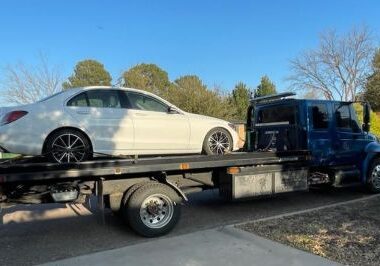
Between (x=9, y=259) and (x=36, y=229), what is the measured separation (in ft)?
5.44

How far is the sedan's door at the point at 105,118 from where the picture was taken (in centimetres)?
709

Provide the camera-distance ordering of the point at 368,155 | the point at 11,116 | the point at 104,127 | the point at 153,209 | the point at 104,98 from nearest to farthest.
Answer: the point at 11,116, the point at 153,209, the point at 104,127, the point at 104,98, the point at 368,155

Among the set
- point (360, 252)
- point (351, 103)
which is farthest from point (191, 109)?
point (360, 252)

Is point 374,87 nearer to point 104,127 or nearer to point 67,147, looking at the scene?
point 104,127

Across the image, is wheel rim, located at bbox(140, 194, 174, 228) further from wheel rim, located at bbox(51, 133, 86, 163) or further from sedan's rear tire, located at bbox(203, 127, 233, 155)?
sedan's rear tire, located at bbox(203, 127, 233, 155)

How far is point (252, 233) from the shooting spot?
6621mm

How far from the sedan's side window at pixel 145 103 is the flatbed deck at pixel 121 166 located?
103cm

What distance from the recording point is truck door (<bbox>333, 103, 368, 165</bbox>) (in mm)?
9805

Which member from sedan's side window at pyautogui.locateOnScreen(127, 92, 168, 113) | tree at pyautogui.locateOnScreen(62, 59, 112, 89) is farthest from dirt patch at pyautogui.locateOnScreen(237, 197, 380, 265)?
tree at pyautogui.locateOnScreen(62, 59, 112, 89)

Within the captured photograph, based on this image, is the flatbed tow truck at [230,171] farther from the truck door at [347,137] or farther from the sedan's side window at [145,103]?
the sedan's side window at [145,103]

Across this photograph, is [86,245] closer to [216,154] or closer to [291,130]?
[216,154]

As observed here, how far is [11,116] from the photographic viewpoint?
6.62m

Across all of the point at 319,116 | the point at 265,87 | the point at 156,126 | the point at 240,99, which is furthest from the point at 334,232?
the point at 265,87

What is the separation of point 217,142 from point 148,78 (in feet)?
121
